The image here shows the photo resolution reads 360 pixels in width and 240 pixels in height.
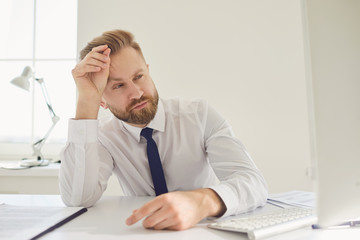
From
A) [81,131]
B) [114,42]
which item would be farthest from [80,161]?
[114,42]

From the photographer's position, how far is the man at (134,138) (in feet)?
3.84

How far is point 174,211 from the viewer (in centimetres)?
74

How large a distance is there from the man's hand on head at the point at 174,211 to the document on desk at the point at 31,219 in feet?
0.70

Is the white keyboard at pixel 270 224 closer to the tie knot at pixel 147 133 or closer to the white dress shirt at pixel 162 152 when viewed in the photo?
the white dress shirt at pixel 162 152

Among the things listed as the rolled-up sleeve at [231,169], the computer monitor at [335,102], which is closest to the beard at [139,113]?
the rolled-up sleeve at [231,169]

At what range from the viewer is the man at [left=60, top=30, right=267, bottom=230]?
117cm

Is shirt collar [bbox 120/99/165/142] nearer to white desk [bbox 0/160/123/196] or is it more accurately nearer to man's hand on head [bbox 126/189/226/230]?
man's hand on head [bbox 126/189/226/230]

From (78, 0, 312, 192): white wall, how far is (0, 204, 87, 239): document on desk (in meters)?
1.73

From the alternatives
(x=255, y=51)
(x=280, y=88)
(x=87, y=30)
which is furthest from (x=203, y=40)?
(x=87, y=30)

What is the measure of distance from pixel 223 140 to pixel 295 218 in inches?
22.2

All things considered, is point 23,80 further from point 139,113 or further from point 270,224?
point 270,224

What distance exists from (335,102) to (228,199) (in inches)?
19.2

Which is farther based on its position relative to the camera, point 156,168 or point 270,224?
point 156,168

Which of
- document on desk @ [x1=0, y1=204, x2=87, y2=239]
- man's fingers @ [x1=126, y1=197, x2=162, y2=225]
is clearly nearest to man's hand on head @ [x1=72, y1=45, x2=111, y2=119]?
document on desk @ [x1=0, y1=204, x2=87, y2=239]
